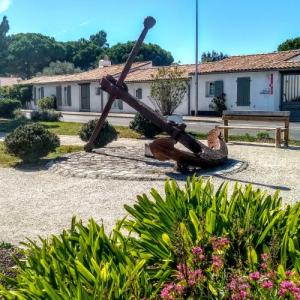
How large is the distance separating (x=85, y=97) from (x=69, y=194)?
32.8 metres

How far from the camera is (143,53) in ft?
240

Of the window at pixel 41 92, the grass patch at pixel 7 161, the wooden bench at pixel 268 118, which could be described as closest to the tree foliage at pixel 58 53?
the window at pixel 41 92

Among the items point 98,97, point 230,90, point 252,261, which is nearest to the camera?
point 252,261

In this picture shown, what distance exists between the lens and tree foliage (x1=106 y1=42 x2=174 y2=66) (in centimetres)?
7106

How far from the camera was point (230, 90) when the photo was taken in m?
28.9

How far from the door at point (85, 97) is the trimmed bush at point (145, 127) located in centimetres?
2431

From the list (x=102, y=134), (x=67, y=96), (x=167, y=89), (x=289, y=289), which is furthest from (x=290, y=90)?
(x=289, y=289)

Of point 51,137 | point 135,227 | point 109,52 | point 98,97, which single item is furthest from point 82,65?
point 135,227

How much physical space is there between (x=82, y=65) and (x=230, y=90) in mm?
50633

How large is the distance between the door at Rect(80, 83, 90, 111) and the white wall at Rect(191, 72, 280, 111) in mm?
11779

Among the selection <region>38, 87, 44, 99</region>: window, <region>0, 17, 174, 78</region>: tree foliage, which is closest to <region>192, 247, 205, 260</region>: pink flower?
<region>38, 87, 44, 99</region>: window

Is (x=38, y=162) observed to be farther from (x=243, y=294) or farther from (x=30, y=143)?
(x=243, y=294)

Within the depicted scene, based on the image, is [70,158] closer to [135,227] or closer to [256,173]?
[256,173]

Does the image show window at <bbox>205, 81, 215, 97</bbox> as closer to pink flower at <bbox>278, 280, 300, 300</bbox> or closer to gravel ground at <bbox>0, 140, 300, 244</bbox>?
gravel ground at <bbox>0, 140, 300, 244</bbox>
